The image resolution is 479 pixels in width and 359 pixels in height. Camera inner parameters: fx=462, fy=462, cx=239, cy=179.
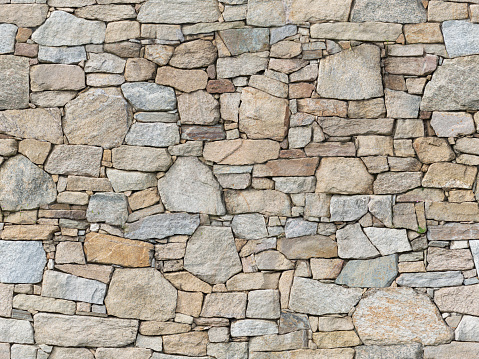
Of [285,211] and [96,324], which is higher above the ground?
[285,211]

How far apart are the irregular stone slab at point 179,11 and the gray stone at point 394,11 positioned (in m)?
1.04

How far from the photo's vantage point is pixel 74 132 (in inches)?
127

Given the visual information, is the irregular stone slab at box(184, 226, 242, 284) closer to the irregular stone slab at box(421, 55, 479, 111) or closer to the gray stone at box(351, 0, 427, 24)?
the irregular stone slab at box(421, 55, 479, 111)

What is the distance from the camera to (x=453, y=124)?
10.2 ft

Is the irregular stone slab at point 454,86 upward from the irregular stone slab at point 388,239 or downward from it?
upward

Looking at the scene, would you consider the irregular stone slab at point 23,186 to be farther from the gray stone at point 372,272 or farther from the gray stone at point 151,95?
the gray stone at point 372,272

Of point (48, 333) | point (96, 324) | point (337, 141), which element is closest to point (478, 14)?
point (337, 141)

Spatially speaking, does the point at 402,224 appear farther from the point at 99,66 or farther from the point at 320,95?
the point at 99,66

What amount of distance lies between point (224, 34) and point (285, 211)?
1289 mm

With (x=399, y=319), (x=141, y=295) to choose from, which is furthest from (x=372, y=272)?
(x=141, y=295)

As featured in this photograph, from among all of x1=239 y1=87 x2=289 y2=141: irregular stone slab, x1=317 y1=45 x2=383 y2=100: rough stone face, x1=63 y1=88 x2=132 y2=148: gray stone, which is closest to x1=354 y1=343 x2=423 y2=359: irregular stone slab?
x1=239 y1=87 x2=289 y2=141: irregular stone slab

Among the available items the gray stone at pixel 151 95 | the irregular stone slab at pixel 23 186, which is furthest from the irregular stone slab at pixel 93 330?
the gray stone at pixel 151 95

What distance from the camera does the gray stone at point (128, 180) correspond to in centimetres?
321

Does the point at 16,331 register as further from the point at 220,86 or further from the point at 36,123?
the point at 220,86
